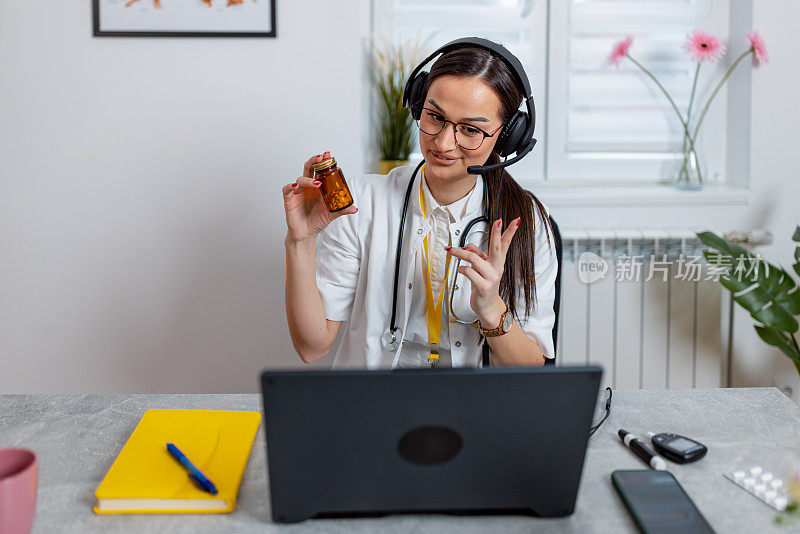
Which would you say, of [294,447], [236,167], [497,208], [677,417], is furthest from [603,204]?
[294,447]

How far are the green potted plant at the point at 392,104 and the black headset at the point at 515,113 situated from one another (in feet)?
2.37

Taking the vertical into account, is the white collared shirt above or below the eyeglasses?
below

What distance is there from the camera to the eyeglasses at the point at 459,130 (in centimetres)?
147

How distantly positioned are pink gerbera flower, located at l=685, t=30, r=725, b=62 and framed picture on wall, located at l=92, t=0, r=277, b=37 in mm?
1247

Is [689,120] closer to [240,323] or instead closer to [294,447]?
[240,323]

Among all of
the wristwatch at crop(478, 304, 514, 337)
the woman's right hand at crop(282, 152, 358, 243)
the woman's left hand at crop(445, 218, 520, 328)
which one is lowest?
the wristwatch at crop(478, 304, 514, 337)

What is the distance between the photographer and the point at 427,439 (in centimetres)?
86

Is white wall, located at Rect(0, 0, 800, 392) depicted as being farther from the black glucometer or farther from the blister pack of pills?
the blister pack of pills

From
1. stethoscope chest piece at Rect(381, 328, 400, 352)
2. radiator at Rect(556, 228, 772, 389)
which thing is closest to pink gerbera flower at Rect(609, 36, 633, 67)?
radiator at Rect(556, 228, 772, 389)

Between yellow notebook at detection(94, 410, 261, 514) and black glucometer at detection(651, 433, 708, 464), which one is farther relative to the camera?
black glucometer at detection(651, 433, 708, 464)

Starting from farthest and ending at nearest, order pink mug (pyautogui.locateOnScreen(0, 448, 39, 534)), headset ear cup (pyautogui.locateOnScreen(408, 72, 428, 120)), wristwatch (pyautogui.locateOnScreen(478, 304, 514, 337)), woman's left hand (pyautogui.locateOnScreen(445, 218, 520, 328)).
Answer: headset ear cup (pyautogui.locateOnScreen(408, 72, 428, 120)) → wristwatch (pyautogui.locateOnScreen(478, 304, 514, 337)) → woman's left hand (pyautogui.locateOnScreen(445, 218, 520, 328)) → pink mug (pyautogui.locateOnScreen(0, 448, 39, 534))

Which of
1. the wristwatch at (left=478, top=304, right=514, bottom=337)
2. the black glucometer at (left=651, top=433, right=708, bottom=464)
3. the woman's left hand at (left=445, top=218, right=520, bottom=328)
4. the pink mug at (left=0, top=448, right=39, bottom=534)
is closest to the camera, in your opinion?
the pink mug at (left=0, top=448, right=39, bottom=534)

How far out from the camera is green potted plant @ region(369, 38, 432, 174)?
228 cm

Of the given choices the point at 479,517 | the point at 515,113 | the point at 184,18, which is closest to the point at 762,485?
the point at 479,517
